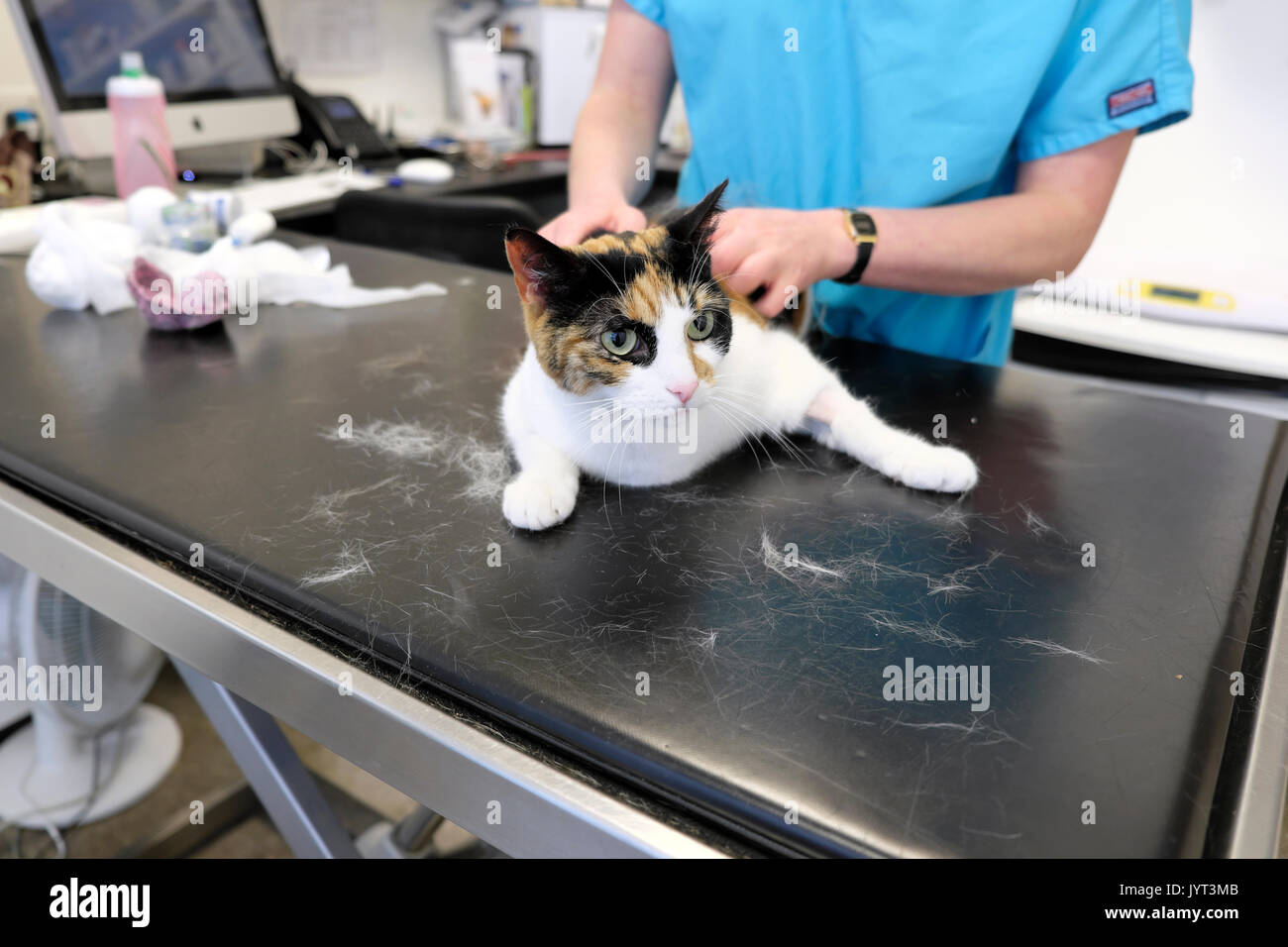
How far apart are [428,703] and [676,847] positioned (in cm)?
19

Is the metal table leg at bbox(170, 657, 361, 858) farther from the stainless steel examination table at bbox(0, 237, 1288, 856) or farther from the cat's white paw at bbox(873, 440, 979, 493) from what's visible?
the cat's white paw at bbox(873, 440, 979, 493)

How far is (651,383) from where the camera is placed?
2.25 feet

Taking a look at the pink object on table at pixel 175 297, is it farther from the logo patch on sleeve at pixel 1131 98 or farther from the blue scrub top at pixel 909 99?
the logo patch on sleeve at pixel 1131 98

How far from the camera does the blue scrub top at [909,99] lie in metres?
0.97

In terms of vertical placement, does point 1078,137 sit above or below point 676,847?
above

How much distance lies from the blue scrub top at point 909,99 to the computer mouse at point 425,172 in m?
0.99

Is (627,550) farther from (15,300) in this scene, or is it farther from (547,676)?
(15,300)

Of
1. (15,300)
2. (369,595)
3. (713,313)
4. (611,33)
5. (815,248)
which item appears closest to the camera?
(369,595)

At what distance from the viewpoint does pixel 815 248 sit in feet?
2.91

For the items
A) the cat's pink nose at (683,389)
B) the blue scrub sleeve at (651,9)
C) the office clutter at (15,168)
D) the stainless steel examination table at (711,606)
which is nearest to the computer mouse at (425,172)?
the office clutter at (15,168)

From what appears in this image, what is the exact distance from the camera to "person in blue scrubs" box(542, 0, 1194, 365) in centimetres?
95

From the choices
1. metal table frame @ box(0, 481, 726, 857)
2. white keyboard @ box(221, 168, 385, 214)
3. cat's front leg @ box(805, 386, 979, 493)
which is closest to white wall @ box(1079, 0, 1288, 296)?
cat's front leg @ box(805, 386, 979, 493)

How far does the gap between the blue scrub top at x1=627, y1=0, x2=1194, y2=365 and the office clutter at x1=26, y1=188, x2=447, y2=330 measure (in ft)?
1.71
